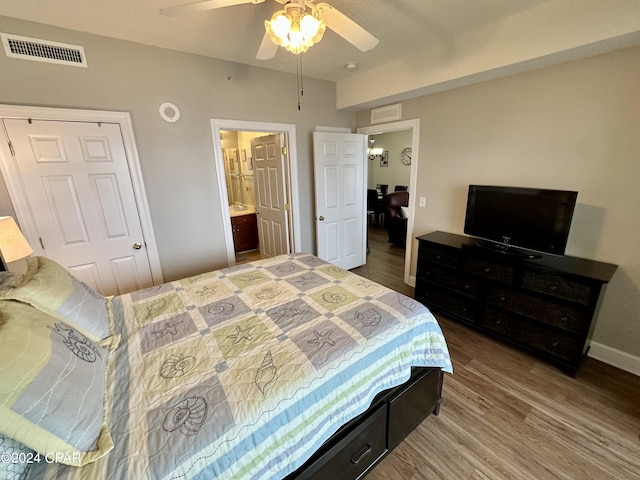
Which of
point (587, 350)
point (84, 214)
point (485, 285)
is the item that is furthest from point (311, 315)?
point (587, 350)

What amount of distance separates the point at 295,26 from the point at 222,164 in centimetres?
176

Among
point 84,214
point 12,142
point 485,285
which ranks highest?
point 12,142

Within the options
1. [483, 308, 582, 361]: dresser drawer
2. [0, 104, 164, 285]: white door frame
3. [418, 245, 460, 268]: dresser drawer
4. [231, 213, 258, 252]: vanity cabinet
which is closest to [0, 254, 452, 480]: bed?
[0, 104, 164, 285]: white door frame

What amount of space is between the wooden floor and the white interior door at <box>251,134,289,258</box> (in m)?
2.49

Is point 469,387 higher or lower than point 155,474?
lower

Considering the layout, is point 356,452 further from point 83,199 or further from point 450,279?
point 83,199

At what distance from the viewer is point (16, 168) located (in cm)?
195

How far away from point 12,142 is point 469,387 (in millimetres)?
3755

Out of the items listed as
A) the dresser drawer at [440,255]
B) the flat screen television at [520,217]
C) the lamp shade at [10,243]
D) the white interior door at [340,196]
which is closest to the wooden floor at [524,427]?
the dresser drawer at [440,255]

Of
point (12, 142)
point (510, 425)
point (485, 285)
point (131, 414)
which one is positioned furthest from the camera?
point (485, 285)

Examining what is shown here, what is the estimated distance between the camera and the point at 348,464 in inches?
47.8

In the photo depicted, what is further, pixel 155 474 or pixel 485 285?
pixel 485 285

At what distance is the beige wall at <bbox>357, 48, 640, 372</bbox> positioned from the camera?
6.15 ft

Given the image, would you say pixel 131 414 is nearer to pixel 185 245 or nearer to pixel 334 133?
pixel 185 245
